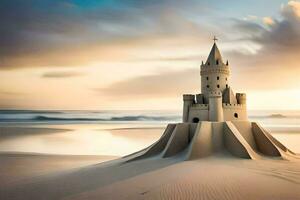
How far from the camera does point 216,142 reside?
1689 centimetres

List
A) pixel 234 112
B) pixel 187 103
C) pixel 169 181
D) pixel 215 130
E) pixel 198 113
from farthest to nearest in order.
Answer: pixel 187 103
pixel 198 113
pixel 234 112
pixel 215 130
pixel 169 181

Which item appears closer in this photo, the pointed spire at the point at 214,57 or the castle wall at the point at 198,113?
the castle wall at the point at 198,113

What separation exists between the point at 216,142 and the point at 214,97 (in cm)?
329

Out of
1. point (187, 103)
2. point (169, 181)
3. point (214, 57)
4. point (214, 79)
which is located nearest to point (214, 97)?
point (214, 79)

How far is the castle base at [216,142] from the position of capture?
1619cm

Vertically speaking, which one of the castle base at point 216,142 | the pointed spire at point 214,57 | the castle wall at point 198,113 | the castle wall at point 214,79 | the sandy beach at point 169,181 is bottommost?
the sandy beach at point 169,181

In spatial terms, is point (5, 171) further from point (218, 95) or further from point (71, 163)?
point (218, 95)

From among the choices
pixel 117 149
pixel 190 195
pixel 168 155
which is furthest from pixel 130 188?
pixel 117 149

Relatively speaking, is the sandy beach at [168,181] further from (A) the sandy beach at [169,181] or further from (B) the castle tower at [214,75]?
(B) the castle tower at [214,75]

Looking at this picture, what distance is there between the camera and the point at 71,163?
21.4 metres

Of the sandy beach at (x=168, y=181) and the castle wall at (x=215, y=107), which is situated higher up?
the castle wall at (x=215, y=107)

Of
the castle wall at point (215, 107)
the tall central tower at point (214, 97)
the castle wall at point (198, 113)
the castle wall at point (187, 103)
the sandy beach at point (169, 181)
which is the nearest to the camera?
the sandy beach at point (169, 181)

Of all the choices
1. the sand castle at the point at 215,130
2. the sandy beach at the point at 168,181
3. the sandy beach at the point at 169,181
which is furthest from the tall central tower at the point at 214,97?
the sandy beach at the point at 169,181

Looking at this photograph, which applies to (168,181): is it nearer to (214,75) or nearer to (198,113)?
(198,113)
